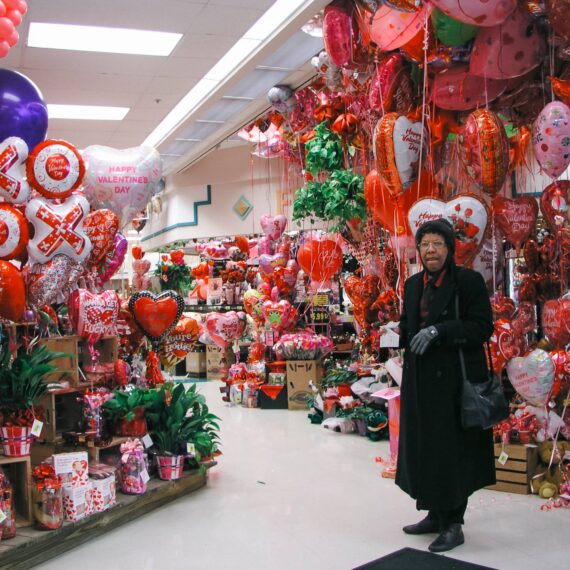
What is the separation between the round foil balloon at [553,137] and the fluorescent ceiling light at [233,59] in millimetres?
2036

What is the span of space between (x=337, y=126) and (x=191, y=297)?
5491 mm

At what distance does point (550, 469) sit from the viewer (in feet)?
13.8

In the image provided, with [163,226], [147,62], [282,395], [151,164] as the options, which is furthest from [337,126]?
[163,226]

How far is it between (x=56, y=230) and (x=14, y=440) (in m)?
1.05

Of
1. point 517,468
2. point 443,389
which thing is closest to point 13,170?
point 443,389

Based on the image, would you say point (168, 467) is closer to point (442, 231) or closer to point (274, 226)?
point (442, 231)

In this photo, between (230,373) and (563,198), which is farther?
(230,373)

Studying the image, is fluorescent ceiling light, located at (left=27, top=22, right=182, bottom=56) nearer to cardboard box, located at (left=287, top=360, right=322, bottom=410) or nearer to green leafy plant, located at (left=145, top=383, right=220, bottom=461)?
green leafy plant, located at (left=145, top=383, right=220, bottom=461)

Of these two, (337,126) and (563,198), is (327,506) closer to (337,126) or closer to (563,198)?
(563,198)

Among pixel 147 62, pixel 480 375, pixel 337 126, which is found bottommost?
pixel 480 375

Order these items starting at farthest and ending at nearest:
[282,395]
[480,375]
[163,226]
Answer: [163,226]
[282,395]
[480,375]

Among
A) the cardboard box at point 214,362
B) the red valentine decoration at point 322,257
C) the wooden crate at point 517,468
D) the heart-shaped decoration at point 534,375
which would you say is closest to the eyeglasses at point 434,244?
the heart-shaped decoration at point 534,375

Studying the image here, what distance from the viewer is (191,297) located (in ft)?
36.7

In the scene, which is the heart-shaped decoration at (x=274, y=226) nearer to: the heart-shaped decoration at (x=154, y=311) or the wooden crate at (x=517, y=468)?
the heart-shaped decoration at (x=154, y=311)
